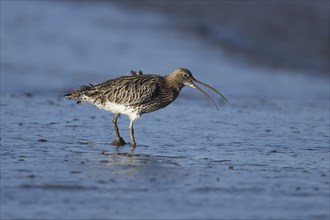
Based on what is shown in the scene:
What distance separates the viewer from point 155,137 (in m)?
12.2

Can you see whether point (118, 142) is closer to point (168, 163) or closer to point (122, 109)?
point (122, 109)

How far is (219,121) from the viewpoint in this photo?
44.5ft

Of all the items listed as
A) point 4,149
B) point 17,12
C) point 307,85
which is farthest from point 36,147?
point 17,12

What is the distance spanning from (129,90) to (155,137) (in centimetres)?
71

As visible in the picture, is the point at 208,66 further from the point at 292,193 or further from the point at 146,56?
the point at 292,193

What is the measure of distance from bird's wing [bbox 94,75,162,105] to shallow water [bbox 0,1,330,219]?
526mm

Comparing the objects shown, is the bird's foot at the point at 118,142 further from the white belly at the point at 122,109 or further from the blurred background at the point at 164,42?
the blurred background at the point at 164,42

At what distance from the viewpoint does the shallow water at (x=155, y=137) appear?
8.52 metres

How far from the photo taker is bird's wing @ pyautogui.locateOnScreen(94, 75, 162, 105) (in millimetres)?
12094

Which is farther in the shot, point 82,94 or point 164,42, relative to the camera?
point 164,42

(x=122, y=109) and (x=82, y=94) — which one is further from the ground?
(x=82, y=94)

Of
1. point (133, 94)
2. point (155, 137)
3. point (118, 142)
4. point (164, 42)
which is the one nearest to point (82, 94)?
point (133, 94)

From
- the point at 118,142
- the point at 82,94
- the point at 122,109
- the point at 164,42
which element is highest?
the point at 164,42

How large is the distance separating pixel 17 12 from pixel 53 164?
539 inches
